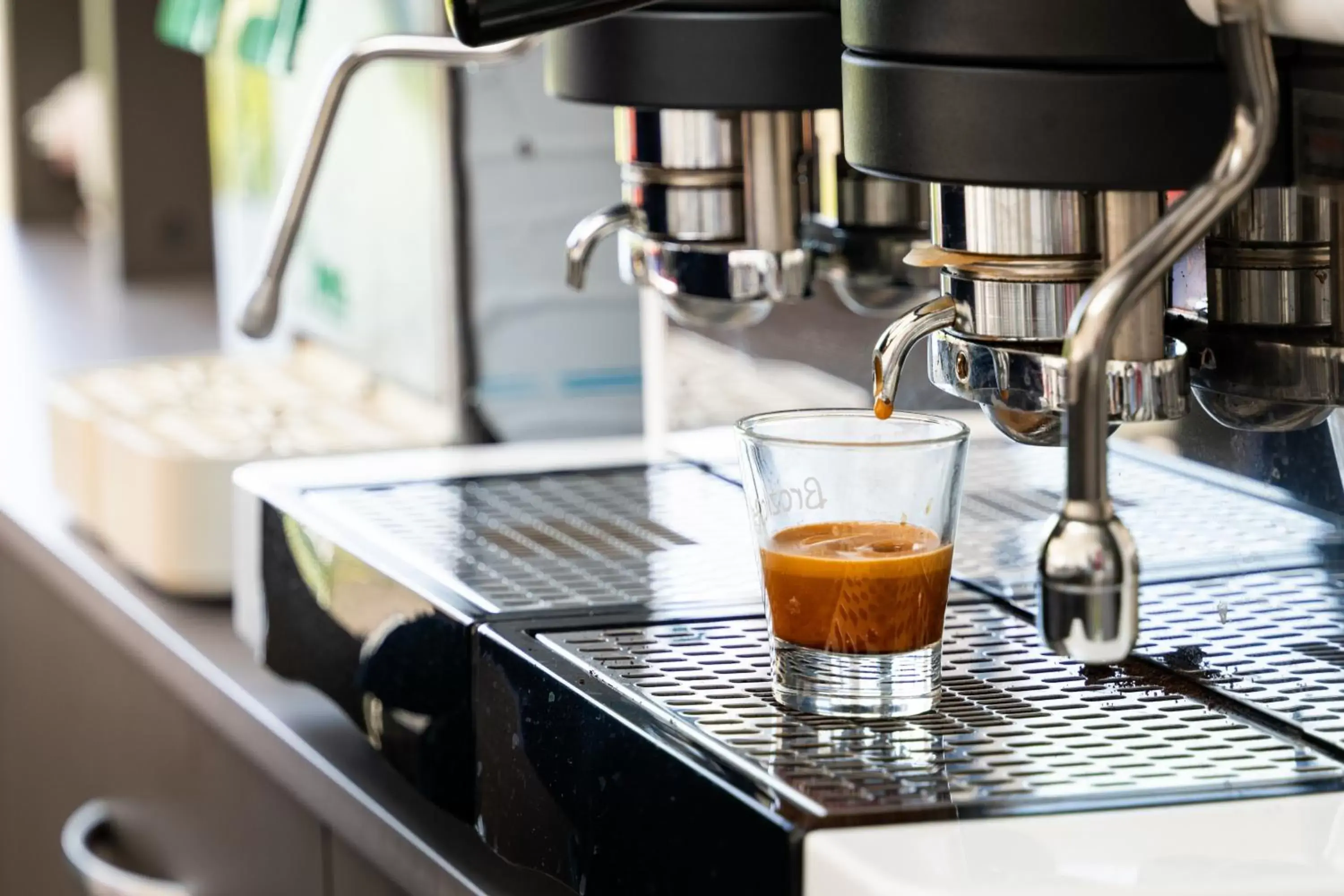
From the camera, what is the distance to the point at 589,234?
94 centimetres

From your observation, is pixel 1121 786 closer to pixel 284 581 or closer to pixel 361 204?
pixel 284 581

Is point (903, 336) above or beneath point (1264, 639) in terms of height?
above

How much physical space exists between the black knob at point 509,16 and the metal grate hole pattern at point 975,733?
22 cm

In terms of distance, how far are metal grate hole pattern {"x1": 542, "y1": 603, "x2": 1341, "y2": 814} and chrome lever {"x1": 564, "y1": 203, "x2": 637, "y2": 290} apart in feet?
0.65

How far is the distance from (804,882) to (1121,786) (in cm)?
→ 10

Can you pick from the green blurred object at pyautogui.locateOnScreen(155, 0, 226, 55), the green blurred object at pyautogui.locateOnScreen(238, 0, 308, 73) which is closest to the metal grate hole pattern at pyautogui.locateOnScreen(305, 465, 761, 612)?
the green blurred object at pyautogui.locateOnScreen(238, 0, 308, 73)

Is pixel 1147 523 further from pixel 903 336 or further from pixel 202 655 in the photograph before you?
pixel 202 655

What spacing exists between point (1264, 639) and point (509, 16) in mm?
356

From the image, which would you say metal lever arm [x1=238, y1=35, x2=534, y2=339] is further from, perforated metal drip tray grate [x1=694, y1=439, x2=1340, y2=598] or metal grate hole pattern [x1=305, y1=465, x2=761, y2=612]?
perforated metal drip tray grate [x1=694, y1=439, x2=1340, y2=598]

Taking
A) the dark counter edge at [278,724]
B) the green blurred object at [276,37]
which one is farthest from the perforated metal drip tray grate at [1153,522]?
the green blurred object at [276,37]

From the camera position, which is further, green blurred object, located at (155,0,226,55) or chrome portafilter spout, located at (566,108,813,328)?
green blurred object, located at (155,0,226,55)

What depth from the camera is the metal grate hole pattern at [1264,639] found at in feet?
2.35

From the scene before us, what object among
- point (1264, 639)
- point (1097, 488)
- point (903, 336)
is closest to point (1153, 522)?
point (1264, 639)

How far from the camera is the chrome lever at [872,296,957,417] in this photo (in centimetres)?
71
